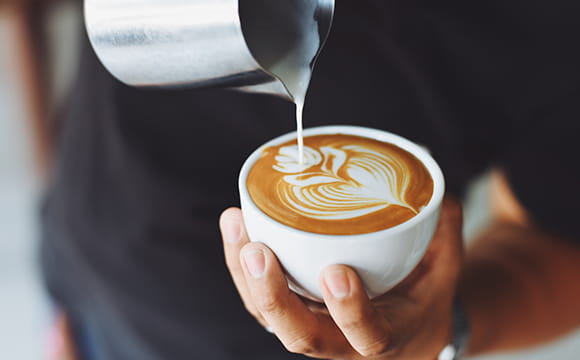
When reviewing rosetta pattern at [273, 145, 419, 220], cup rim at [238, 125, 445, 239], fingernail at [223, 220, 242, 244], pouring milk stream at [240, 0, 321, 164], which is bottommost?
fingernail at [223, 220, 242, 244]

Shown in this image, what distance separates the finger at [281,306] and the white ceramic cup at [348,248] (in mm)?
18

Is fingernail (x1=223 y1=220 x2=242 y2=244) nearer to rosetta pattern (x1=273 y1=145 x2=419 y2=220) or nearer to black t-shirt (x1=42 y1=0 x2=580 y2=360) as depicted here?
rosetta pattern (x1=273 y1=145 x2=419 y2=220)

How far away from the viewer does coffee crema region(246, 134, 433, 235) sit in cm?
52

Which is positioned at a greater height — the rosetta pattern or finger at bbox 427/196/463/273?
the rosetta pattern

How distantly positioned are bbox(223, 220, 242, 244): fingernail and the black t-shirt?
30cm

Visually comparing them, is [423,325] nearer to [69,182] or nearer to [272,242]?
[272,242]

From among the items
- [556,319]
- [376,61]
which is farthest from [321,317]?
[556,319]

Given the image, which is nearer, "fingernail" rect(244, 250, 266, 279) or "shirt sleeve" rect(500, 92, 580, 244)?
"fingernail" rect(244, 250, 266, 279)

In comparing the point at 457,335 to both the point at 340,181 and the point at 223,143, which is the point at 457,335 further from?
the point at 223,143

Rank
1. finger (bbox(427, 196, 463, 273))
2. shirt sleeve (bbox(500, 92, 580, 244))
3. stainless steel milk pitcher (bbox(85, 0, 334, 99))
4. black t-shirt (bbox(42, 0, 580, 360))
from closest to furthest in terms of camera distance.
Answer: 1. stainless steel milk pitcher (bbox(85, 0, 334, 99))
2. finger (bbox(427, 196, 463, 273))
3. black t-shirt (bbox(42, 0, 580, 360))
4. shirt sleeve (bbox(500, 92, 580, 244))

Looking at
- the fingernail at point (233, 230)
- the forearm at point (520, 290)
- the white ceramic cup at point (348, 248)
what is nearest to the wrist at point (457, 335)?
the forearm at point (520, 290)

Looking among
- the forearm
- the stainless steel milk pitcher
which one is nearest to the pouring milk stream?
the stainless steel milk pitcher

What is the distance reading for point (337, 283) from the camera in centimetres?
48

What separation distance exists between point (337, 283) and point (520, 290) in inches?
23.3
